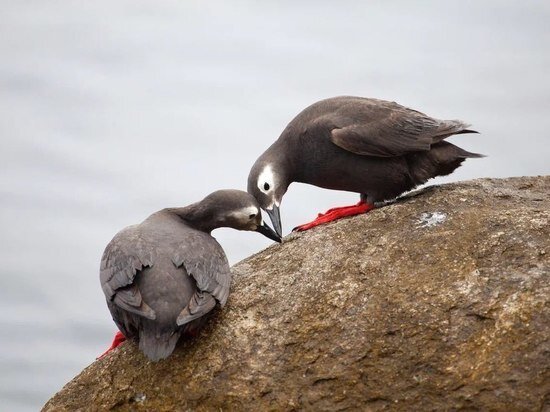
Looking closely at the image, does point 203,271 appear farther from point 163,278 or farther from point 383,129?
point 383,129

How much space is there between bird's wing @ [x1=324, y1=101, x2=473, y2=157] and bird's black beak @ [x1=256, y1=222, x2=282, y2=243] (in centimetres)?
116

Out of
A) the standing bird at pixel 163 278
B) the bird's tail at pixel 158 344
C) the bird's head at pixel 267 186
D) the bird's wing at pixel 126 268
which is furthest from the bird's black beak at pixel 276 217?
the bird's tail at pixel 158 344

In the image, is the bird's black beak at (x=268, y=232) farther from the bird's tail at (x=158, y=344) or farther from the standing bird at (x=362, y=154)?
the bird's tail at (x=158, y=344)

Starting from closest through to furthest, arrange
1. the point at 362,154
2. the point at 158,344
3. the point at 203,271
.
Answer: the point at 158,344 → the point at 203,271 → the point at 362,154

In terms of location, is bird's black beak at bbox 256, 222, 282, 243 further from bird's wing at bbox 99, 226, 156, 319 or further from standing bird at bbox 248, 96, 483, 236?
bird's wing at bbox 99, 226, 156, 319

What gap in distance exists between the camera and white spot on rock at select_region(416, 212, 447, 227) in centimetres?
775

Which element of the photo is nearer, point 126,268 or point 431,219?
point 126,268

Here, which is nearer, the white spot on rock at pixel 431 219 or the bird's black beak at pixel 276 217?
the white spot on rock at pixel 431 219

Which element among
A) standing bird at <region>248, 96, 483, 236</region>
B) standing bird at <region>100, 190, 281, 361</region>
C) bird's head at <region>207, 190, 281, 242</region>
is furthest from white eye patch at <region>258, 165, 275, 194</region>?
standing bird at <region>100, 190, 281, 361</region>

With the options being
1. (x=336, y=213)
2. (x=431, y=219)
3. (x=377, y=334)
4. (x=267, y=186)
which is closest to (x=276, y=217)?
(x=267, y=186)

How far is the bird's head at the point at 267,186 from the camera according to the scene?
8.98 meters

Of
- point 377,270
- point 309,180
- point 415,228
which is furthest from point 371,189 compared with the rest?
point 377,270

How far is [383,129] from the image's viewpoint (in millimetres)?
8992

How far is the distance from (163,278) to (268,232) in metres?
1.77
